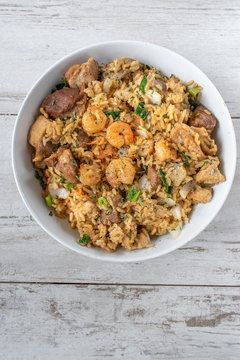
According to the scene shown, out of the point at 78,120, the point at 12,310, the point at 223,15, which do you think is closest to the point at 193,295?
the point at 12,310

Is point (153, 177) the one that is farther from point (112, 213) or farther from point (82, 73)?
point (82, 73)

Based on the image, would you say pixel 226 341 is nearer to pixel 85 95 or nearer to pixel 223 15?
pixel 85 95

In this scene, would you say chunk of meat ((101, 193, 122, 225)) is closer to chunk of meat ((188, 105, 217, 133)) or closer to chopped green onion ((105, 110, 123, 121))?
chopped green onion ((105, 110, 123, 121))

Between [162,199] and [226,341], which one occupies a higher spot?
[162,199]

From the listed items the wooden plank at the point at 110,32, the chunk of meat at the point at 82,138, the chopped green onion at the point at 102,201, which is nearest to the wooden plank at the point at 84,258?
the wooden plank at the point at 110,32

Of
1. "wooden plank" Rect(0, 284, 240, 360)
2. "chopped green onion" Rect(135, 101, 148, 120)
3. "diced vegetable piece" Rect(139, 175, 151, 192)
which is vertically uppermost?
"chopped green onion" Rect(135, 101, 148, 120)

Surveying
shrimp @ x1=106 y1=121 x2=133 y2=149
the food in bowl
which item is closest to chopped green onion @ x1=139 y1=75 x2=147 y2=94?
the food in bowl
